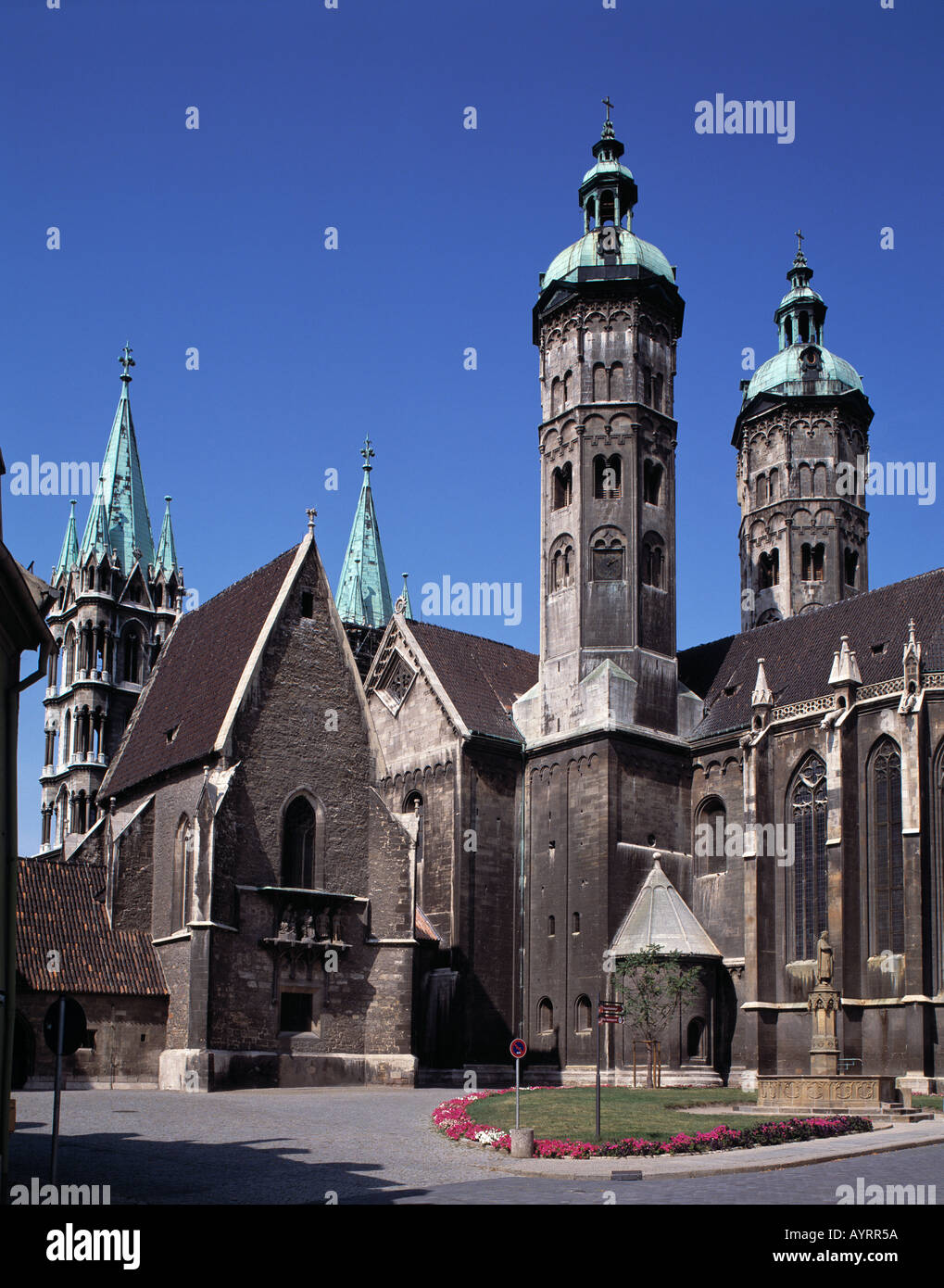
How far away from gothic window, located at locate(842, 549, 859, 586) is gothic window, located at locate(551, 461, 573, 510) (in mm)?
20240

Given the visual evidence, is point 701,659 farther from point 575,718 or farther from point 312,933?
point 312,933

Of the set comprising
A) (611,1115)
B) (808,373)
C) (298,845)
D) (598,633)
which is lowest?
(611,1115)

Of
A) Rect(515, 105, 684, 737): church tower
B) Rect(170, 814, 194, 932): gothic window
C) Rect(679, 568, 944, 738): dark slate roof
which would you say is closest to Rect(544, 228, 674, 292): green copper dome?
Rect(515, 105, 684, 737): church tower

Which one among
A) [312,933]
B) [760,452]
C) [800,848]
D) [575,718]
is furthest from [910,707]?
[760,452]

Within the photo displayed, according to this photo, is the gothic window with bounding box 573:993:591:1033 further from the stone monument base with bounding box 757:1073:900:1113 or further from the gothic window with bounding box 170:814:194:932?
the stone monument base with bounding box 757:1073:900:1113

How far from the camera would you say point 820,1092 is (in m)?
32.5

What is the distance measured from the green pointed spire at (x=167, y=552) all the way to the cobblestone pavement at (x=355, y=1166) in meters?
58.2

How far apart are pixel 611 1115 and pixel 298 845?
16.1m

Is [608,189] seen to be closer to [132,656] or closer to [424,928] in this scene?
[424,928]

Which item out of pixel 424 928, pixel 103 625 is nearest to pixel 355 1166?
pixel 424 928

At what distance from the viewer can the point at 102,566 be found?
3310 inches

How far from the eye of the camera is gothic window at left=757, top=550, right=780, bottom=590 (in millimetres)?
70812

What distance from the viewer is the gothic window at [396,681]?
56.7 metres
